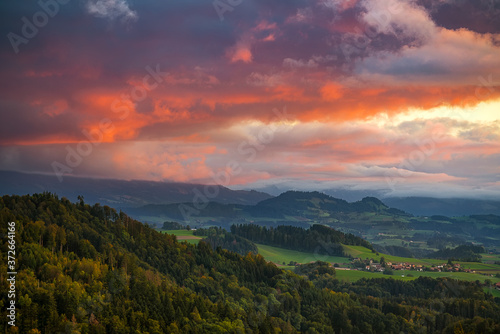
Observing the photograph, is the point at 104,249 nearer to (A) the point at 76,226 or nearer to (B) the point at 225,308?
(A) the point at 76,226

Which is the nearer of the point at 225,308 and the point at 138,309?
the point at 138,309

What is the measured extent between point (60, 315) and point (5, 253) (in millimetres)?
31965

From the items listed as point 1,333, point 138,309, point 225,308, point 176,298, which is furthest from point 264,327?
point 1,333

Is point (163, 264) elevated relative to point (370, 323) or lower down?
elevated

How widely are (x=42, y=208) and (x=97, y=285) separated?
74.1 m

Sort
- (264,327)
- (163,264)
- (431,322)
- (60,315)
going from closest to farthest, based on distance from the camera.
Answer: (60,315)
(264,327)
(431,322)
(163,264)

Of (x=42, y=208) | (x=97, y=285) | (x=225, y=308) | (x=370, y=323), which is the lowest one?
(x=370, y=323)

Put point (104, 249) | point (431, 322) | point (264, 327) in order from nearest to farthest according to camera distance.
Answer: point (264, 327), point (104, 249), point (431, 322)

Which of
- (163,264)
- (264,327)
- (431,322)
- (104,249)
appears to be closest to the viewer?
(264,327)

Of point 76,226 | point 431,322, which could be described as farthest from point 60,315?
point 431,322

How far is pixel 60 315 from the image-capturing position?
107938mm

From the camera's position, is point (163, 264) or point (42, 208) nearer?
point (42, 208)

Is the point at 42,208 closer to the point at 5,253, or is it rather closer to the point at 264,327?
the point at 5,253

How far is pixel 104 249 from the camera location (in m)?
173
